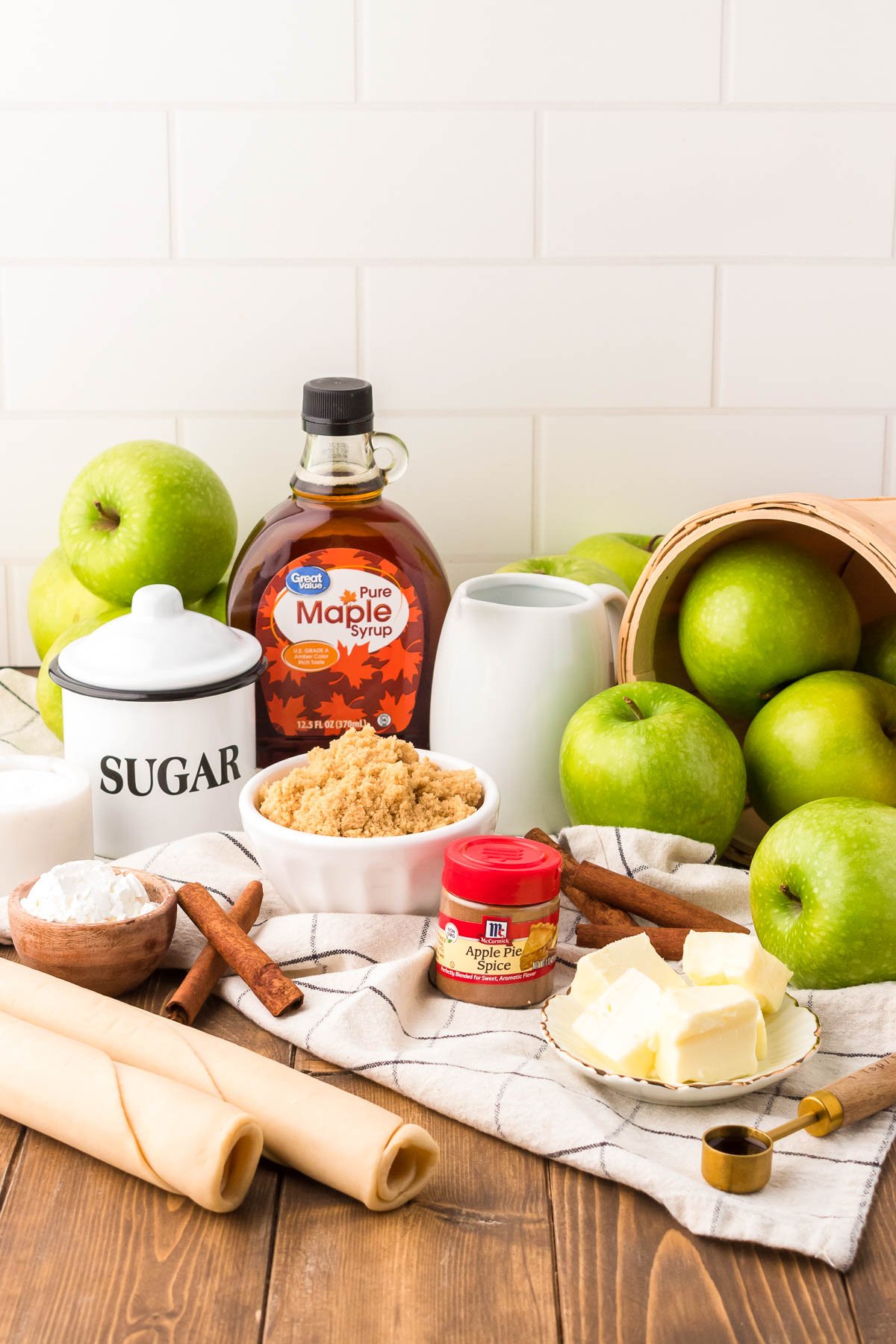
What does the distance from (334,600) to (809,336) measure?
1.88 ft

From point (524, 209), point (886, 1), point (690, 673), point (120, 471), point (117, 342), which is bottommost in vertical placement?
point (690, 673)

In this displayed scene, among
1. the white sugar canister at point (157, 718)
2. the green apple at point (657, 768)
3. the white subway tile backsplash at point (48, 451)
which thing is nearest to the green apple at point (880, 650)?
the green apple at point (657, 768)

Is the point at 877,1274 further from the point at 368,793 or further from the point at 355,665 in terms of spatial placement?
the point at 355,665

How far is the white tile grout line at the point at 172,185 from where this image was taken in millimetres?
1271

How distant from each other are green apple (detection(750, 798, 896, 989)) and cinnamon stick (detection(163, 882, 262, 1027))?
0.33 metres

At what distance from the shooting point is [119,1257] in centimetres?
59

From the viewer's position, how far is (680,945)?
2.81 feet

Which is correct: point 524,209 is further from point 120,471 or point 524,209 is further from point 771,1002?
point 771,1002

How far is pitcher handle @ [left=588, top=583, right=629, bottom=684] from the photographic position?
108cm

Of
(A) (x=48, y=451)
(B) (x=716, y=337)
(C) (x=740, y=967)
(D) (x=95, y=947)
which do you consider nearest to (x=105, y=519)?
(A) (x=48, y=451)

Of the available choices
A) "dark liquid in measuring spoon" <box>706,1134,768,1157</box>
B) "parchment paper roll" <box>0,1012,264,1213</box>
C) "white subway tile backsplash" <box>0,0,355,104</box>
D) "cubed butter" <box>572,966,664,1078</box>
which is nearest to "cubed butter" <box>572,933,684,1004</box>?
"cubed butter" <box>572,966,664,1078</box>

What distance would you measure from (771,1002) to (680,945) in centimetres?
12

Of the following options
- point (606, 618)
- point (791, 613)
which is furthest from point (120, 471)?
point (791, 613)

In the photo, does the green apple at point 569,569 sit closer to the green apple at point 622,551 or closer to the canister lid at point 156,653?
the green apple at point 622,551
